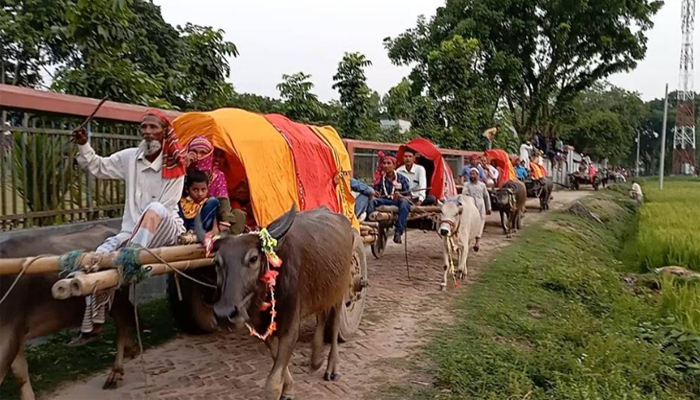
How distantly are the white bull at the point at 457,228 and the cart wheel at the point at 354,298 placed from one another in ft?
7.60

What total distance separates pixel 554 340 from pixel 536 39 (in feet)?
74.3

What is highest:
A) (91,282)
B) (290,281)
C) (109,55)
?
(109,55)

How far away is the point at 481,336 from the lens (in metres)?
6.25

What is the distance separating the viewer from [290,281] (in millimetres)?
3852

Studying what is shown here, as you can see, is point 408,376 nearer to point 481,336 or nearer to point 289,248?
point 481,336

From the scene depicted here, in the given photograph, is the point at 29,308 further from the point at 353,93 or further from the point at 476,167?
the point at 353,93

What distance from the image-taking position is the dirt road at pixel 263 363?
4484 mm

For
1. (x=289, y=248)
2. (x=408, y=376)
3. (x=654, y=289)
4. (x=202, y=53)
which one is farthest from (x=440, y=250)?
(x=289, y=248)

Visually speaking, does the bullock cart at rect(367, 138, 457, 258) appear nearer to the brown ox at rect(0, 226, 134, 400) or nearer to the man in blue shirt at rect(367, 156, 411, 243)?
the man in blue shirt at rect(367, 156, 411, 243)

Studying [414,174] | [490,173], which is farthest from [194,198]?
[490,173]

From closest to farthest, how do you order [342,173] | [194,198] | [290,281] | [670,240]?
1. [290,281]
2. [194,198]
3. [342,173]
4. [670,240]

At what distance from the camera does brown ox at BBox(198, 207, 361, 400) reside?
3.30 m

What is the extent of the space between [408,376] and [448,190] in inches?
207

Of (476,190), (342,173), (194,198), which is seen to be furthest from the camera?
(476,190)
